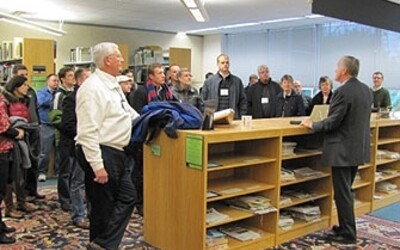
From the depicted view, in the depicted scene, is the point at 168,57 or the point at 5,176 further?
the point at 168,57

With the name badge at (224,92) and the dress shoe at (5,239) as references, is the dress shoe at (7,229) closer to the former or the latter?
the dress shoe at (5,239)

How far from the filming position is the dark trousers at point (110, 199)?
9.78ft

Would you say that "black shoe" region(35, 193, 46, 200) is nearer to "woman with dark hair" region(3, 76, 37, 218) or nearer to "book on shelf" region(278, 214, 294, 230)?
"woman with dark hair" region(3, 76, 37, 218)

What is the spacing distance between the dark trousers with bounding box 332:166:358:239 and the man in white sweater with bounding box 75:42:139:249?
6.33 ft

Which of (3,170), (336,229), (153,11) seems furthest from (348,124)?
(153,11)

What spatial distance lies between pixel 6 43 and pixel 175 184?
6778 millimetres

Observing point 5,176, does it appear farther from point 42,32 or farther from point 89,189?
point 42,32

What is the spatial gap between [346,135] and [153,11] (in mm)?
5670

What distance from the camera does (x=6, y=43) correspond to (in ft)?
28.4

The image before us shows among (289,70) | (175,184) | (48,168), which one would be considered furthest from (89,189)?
(289,70)

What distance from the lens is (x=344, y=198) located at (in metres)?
3.93

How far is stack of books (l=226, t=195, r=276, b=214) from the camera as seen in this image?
3.60 metres

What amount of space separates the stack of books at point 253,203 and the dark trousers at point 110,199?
985 millimetres

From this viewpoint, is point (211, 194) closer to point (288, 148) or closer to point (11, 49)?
point (288, 148)
